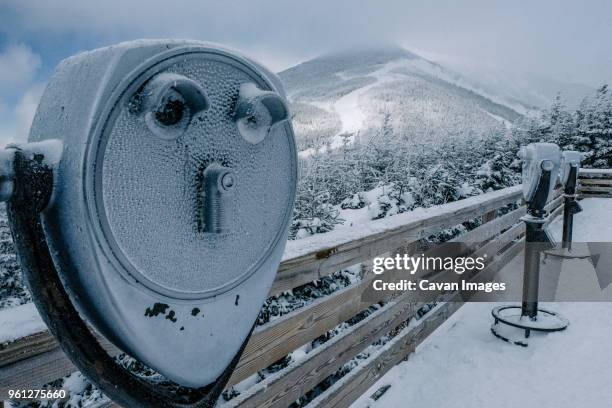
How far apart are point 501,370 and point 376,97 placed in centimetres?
9542

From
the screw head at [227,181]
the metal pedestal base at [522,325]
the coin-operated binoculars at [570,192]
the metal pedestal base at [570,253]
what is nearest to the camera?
the screw head at [227,181]

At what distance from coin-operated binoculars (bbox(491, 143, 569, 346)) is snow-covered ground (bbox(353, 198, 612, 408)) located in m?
0.09

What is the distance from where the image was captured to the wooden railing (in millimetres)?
923

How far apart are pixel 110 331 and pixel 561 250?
533 cm

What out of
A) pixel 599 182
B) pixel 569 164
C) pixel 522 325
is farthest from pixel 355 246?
pixel 599 182

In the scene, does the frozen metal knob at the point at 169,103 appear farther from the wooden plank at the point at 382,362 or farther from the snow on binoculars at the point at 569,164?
the snow on binoculars at the point at 569,164

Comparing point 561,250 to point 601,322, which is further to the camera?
point 561,250

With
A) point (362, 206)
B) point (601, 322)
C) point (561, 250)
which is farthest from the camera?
point (362, 206)

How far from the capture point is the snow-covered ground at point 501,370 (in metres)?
2.27

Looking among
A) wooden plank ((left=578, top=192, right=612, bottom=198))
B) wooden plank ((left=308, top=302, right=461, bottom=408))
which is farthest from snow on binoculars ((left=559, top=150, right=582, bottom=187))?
wooden plank ((left=578, top=192, right=612, bottom=198))

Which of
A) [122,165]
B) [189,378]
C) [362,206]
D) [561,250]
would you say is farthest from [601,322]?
[362,206]

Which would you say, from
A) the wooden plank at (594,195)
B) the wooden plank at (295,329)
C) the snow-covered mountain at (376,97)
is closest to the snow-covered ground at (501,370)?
the wooden plank at (295,329)

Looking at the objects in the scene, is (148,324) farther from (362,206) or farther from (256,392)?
(362,206)

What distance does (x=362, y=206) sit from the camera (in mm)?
8766
